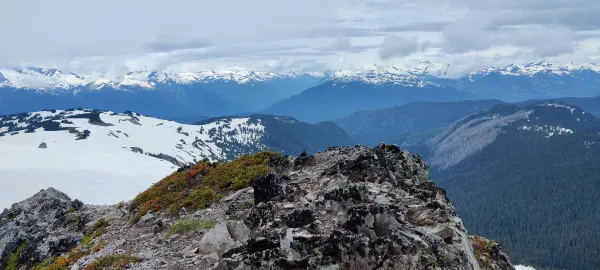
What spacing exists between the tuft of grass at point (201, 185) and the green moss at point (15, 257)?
9967 millimetres

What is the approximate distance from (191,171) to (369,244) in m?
19.2

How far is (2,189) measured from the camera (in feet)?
429

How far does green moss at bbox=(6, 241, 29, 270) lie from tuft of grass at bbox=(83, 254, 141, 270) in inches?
631

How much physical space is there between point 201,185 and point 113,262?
966 centimetres

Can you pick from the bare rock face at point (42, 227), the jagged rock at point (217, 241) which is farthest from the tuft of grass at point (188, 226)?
the bare rock face at point (42, 227)

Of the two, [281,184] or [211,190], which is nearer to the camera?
[281,184]

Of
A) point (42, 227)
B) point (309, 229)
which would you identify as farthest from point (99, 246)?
point (42, 227)

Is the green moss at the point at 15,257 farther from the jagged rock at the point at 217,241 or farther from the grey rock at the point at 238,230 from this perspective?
the grey rock at the point at 238,230

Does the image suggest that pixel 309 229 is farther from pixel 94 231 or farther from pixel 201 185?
pixel 94 231

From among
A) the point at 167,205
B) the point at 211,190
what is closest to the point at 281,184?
the point at 211,190

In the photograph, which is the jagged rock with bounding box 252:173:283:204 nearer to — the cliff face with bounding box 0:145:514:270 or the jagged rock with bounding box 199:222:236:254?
the cliff face with bounding box 0:145:514:270

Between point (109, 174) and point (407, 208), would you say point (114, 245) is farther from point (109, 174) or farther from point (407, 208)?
point (109, 174)

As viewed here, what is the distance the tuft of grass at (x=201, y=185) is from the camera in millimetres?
26500

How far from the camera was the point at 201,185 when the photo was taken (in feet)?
95.9
